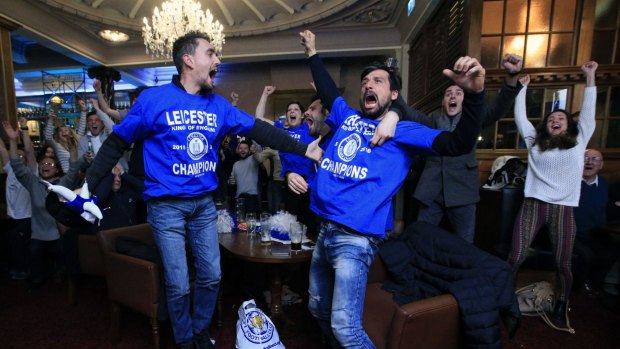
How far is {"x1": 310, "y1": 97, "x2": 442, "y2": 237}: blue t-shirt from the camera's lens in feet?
4.28

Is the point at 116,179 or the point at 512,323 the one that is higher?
the point at 116,179

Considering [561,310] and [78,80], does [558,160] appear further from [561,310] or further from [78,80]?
[78,80]

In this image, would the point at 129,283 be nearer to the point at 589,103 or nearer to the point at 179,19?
the point at 589,103

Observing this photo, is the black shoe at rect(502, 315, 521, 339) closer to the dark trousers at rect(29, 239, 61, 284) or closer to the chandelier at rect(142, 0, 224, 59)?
the dark trousers at rect(29, 239, 61, 284)

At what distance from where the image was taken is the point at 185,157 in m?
1.45

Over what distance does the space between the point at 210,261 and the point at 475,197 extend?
1867mm

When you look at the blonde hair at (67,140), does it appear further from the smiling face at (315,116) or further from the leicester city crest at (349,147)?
the leicester city crest at (349,147)

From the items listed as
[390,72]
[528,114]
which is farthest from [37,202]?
[528,114]

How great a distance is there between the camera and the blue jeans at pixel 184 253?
4.89 ft

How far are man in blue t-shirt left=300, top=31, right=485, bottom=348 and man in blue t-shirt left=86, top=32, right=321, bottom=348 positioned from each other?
286 millimetres

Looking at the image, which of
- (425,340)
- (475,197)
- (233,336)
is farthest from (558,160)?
(233,336)

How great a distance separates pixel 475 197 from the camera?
2186 millimetres

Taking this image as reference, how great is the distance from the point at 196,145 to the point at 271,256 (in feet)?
2.65

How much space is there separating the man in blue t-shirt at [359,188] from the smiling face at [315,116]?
1207mm
